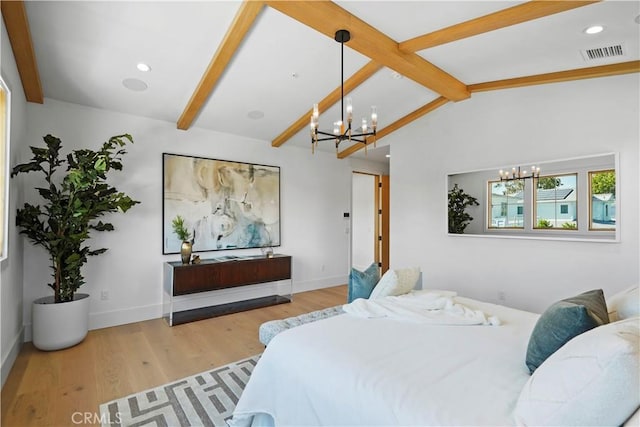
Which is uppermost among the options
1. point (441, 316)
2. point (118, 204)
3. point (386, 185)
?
point (386, 185)

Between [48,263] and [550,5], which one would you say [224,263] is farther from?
[550,5]

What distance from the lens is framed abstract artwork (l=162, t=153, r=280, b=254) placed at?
4184mm

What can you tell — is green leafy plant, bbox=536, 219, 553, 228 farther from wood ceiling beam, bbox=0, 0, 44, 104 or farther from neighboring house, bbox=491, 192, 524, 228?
wood ceiling beam, bbox=0, 0, 44, 104

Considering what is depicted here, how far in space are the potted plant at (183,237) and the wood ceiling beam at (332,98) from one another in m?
1.96

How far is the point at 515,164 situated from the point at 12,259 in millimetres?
5476

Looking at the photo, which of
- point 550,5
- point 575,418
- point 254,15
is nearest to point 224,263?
point 254,15

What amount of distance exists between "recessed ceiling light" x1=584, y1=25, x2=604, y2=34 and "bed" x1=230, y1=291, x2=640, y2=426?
8.21 ft

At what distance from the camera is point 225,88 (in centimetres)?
361

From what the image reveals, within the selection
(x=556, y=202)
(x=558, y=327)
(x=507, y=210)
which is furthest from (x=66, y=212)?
(x=556, y=202)

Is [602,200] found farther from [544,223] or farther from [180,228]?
[180,228]

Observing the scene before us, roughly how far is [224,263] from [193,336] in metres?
1.05

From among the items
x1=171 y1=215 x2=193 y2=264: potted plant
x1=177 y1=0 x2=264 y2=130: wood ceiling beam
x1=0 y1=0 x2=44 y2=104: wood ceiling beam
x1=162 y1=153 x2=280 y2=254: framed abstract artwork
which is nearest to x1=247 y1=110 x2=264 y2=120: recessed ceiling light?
x1=177 y1=0 x2=264 y2=130: wood ceiling beam

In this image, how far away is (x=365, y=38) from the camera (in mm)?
2824

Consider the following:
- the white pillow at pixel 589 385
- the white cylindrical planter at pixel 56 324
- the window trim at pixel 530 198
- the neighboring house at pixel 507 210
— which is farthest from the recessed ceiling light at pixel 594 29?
the white cylindrical planter at pixel 56 324
